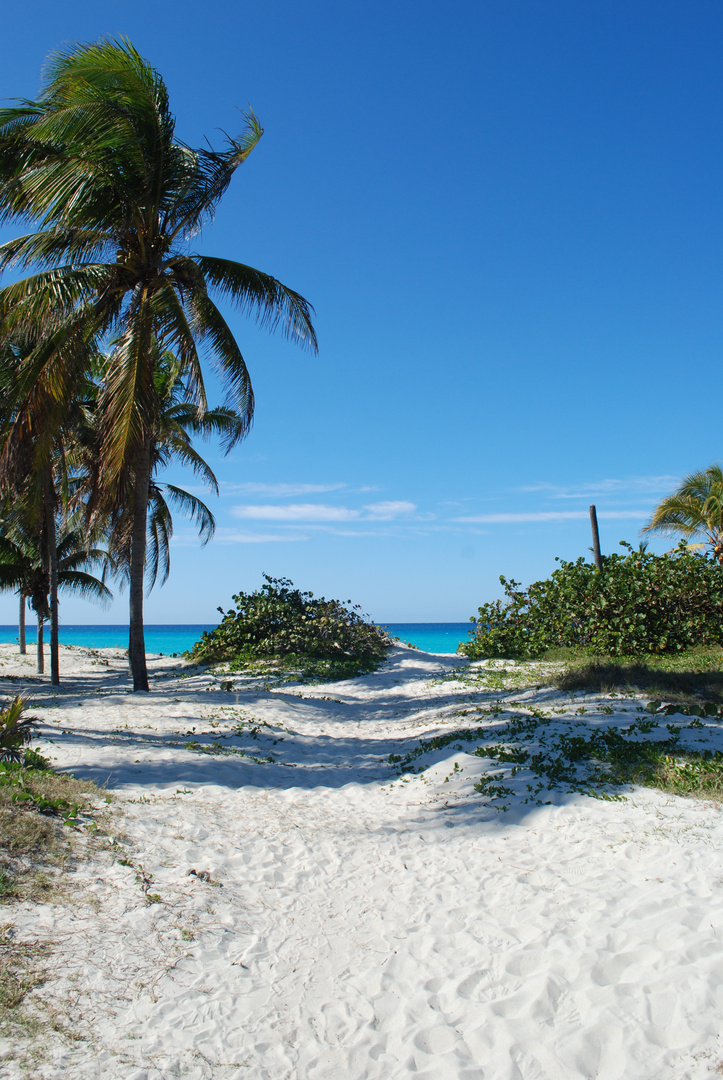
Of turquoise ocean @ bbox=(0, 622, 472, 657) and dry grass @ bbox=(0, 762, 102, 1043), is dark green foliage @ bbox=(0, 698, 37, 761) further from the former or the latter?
turquoise ocean @ bbox=(0, 622, 472, 657)

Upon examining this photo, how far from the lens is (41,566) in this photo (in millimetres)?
19656

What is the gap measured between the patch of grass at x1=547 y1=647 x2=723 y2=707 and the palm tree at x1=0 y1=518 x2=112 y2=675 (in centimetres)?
1389

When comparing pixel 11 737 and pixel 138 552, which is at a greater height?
pixel 138 552

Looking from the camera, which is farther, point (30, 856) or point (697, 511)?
point (697, 511)

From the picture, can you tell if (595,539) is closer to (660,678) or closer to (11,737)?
(660,678)

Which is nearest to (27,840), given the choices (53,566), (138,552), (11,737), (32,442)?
(11,737)

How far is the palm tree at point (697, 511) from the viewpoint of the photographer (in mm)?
18547

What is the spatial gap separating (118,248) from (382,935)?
11.6m

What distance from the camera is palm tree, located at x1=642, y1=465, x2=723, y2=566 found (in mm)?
18547

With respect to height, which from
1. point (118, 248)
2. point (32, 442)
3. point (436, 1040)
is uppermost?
point (118, 248)

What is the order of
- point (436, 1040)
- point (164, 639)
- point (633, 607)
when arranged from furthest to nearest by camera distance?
point (164, 639), point (633, 607), point (436, 1040)

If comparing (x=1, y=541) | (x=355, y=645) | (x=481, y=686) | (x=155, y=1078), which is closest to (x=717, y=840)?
(x=155, y=1078)

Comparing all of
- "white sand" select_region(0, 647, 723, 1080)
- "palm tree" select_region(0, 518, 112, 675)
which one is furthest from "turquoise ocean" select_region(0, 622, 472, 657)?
"white sand" select_region(0, 647, 723, 1080)

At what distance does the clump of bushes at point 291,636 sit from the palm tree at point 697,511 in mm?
9482
